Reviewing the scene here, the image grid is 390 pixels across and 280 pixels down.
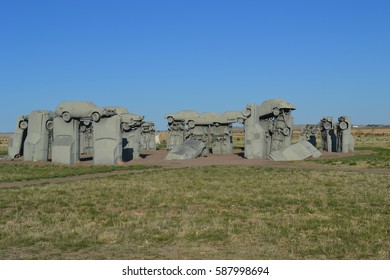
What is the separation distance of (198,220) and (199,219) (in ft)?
0.35

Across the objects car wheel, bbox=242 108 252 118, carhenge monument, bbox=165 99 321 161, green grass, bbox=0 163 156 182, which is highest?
car wheel, bbox=242 108 252 118

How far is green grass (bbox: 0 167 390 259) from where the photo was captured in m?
8.55

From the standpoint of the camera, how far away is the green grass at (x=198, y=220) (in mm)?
8547

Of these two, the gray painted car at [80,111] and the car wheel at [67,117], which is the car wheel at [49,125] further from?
the car wheel at [67,117]

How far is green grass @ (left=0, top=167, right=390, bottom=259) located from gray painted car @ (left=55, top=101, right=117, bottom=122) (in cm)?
1065

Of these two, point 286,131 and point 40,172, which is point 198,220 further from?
point 286,131

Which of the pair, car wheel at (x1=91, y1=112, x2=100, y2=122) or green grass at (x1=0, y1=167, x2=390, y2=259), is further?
car wheel at (x1=91, y1=112, x2=100, y2=122)

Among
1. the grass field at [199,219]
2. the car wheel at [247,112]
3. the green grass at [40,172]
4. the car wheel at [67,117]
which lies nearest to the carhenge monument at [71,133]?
the car wheel at [67,117]

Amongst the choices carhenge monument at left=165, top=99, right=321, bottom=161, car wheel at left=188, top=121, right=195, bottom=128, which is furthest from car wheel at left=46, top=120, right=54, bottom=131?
car wheel at left=188, top=121, right=195, bottom=128

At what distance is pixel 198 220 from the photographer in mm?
11359

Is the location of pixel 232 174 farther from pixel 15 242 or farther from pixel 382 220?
pixel 15 242

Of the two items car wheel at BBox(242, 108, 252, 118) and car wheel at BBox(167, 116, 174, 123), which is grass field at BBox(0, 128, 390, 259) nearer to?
car wheel at BBox(242, 108, 252, 118)
